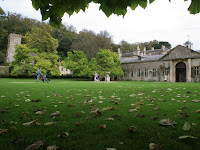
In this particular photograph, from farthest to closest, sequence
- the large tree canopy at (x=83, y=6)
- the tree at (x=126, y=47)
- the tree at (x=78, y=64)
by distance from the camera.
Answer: the tree at (x=126, y=47)
the tree at (x=78, y=64)
the large tree canopy at (x=83, y=6)

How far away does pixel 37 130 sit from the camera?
9.21 feet

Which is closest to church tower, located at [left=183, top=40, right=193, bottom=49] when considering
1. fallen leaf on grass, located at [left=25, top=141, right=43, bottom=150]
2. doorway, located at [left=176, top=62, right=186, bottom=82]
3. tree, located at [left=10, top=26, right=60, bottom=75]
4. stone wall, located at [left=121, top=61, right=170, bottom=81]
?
doorway, located at [left=176, top=62, right=186, bottom=82]

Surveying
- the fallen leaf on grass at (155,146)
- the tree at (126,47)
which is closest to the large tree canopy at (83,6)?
the fallen leaf on grass at (155,146)

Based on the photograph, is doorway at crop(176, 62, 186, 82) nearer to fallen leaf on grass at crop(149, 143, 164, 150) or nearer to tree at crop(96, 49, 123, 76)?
tree at crop(96, 49, 123, 76)

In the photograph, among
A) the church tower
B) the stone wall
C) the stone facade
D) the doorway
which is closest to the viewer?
the stone facade

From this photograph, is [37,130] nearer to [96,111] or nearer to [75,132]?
[75,132]

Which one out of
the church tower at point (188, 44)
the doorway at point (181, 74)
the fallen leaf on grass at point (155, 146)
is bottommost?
the fallen leaf on grass at point (155, 146)

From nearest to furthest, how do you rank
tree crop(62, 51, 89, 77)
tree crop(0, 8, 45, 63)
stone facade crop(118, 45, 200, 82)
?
stone facade crop(118, 45, 200, 82), tree crop(62, 51, 89, 77), tree crop(0, 8, 45, 63)

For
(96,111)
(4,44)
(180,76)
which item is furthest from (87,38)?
(96,111)

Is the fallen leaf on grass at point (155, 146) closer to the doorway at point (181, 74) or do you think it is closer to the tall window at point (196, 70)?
the tall window at point (196, 70)

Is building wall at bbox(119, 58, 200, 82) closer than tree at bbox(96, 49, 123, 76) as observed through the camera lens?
Yes

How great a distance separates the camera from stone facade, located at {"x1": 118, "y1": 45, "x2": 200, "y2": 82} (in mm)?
31688

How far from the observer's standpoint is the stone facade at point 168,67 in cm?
3169

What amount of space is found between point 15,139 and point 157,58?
38.0 meters
